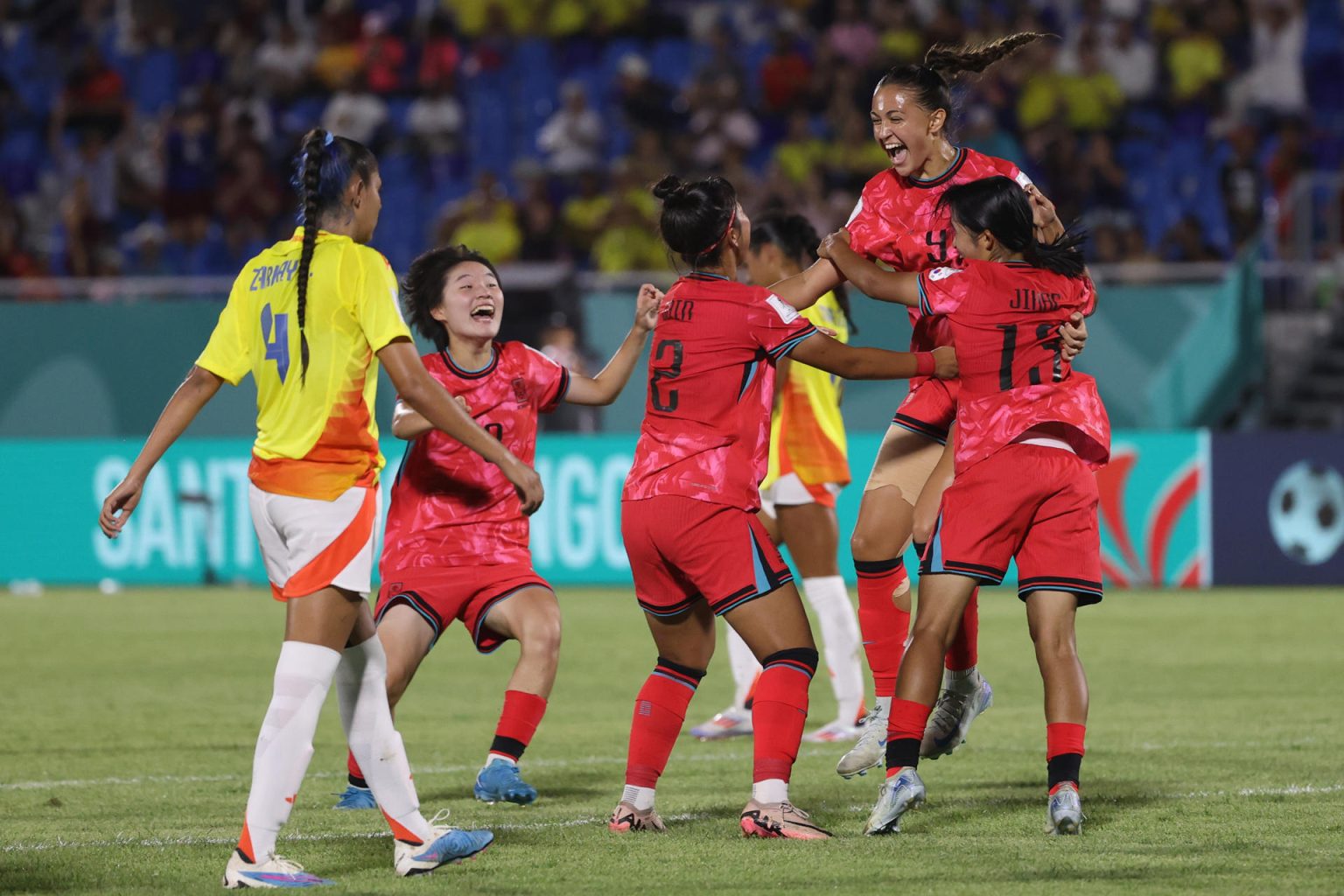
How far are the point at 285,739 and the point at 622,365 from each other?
1952 mm

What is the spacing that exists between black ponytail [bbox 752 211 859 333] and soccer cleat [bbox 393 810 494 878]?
382 centimetres

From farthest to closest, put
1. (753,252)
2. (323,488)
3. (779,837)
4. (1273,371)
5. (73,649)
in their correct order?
(1273,371)
(73,649)
(753,252)
(779,837)
(323,488)

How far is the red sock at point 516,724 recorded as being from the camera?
6551mm

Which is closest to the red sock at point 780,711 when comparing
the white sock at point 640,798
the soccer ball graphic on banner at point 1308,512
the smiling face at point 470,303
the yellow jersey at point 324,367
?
the white sock at point 640,798

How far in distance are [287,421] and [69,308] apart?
12274 millimetres

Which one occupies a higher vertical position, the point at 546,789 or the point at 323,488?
the point at 323,488

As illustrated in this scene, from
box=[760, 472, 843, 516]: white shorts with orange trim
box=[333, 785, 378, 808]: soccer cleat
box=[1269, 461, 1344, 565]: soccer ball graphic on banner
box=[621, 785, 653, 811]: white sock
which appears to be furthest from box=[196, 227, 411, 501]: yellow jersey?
box=[1269, 461, 1344, 565]: soccer ball graphic on banner

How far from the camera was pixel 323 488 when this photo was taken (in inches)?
200

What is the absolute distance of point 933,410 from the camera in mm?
6656

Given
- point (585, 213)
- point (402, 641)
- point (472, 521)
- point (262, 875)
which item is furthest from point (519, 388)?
point (585, 213)

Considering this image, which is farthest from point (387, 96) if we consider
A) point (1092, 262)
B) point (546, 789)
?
point (546, 789)

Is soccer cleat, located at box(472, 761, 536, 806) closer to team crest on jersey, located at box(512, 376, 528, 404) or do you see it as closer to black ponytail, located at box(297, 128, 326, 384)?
team crest on jersey, located at box(512, 376, 528, 404)

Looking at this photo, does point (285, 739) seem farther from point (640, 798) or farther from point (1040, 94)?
point (1040, 94)

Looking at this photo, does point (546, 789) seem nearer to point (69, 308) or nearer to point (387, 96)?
point (69, 308)
